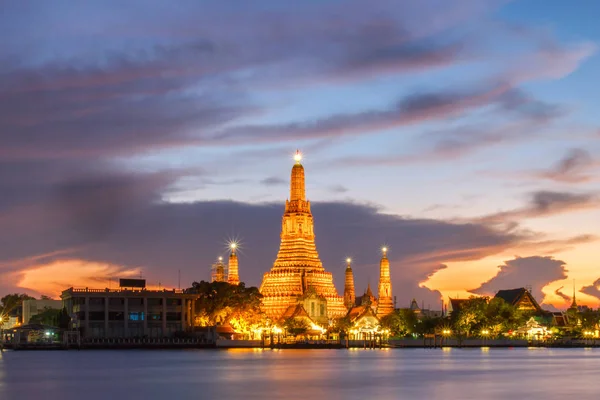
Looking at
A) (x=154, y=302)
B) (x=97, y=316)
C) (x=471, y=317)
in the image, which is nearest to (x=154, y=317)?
(x=154, y=302)

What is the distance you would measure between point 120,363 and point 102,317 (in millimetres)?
47894

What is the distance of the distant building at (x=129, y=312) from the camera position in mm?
158875

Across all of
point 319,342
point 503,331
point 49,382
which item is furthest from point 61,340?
point 49,382

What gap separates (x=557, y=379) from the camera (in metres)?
86.9

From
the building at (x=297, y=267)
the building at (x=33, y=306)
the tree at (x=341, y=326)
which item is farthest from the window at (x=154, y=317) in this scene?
the building at (x=33, y=306)

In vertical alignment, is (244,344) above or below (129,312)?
below

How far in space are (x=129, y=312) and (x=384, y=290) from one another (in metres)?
49.5

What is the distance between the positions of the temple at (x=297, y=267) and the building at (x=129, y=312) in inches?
616

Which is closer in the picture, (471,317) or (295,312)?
(471,317)

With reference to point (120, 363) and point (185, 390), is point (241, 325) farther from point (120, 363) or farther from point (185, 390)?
point (185, 390)

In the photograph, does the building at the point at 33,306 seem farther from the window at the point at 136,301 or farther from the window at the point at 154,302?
the window at the point at 136,301

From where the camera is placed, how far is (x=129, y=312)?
16088 centimetres

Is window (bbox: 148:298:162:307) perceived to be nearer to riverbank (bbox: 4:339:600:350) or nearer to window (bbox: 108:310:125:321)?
window (bbox: 108:310:125:321)

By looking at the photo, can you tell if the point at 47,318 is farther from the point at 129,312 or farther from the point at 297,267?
the point at 297,267
